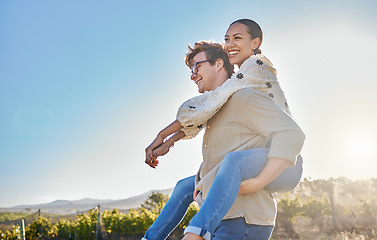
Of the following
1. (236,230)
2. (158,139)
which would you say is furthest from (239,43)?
(236,230)

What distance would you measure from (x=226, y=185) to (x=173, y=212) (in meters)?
0.66

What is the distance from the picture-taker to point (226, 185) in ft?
5.09

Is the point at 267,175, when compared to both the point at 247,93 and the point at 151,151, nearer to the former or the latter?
the point at 247,93

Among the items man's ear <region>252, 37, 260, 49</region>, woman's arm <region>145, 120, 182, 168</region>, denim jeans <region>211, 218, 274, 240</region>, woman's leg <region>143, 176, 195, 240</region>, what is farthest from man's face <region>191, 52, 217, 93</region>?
denim jeans <region>211, 218, 274, 240</region>

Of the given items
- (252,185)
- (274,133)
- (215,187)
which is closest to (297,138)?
(274,133)

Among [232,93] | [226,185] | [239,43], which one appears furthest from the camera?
[239,43]

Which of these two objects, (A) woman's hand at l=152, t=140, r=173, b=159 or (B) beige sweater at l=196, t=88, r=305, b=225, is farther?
(A) woman's hand at l=152, t=140, r=173, b=159

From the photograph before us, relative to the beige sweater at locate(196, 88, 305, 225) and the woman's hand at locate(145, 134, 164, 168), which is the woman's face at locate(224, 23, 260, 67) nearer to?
the beige sweater at locate(196, 88, 305, 225)

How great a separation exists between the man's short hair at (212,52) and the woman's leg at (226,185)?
2.46 ft

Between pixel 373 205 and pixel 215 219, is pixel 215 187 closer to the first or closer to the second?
pixel 215 219

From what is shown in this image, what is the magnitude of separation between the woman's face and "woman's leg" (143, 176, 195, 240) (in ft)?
2.65

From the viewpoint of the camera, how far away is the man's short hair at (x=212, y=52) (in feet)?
7.29

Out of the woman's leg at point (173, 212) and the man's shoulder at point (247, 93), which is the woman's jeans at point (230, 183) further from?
the woman's leg at point (173, 212)

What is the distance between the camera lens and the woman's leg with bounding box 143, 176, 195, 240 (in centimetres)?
204
